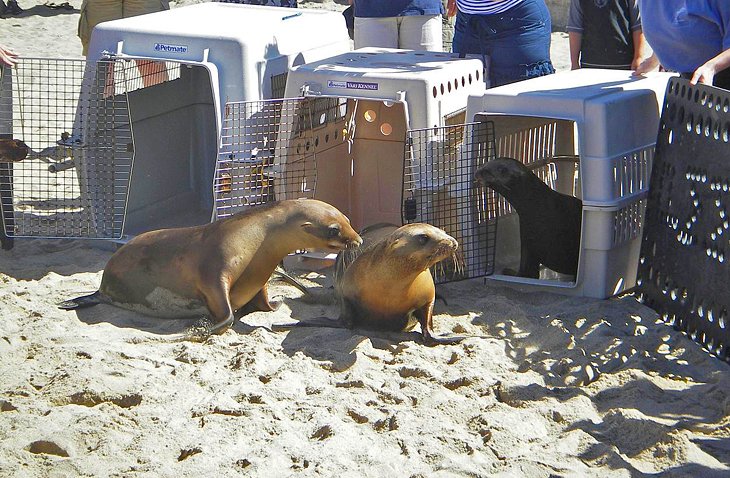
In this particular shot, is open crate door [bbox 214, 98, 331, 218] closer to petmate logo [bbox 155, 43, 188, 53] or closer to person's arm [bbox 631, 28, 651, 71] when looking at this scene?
petmate logo [bbox 155, 43, 188, 53]

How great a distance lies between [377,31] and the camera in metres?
7.08

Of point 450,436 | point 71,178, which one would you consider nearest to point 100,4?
point 71,178

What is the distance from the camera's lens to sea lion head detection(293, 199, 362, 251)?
4.81m

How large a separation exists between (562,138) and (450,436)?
298cm

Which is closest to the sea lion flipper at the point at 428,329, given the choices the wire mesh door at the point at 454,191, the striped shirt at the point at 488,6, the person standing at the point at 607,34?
the wire mesh door at the point at 454,191

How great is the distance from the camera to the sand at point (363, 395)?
11.8 feet

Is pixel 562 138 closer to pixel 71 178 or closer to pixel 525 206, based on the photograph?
pixel 525 206

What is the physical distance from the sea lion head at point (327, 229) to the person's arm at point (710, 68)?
5.30 feet

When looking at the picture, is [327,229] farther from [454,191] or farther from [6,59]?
[6,59]

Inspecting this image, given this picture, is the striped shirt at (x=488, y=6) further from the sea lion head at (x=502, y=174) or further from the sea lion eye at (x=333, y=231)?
the sea lion eye at (x=333, y=231)

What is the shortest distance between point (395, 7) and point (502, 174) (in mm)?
2037

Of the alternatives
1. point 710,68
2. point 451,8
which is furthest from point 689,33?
point 451,8

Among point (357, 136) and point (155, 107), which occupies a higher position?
point (155, 107)

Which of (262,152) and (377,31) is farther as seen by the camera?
(377,31)
